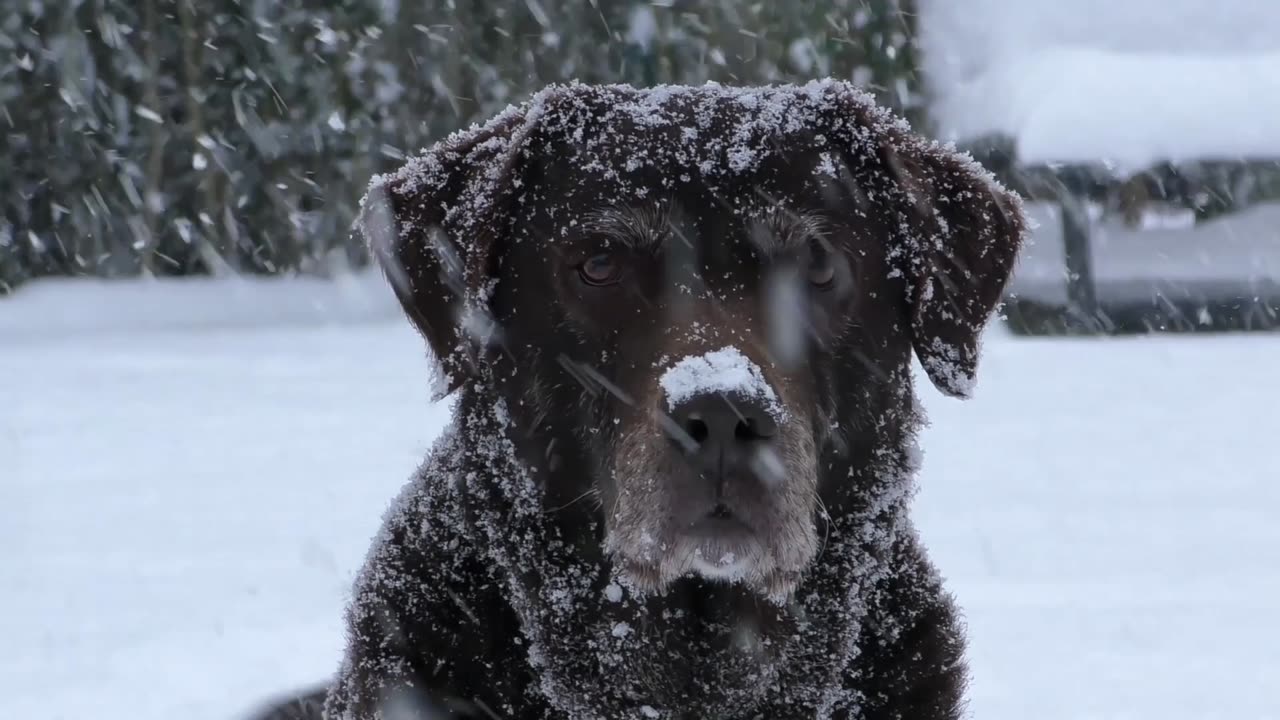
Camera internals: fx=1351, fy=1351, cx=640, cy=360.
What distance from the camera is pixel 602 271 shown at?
2.55 m

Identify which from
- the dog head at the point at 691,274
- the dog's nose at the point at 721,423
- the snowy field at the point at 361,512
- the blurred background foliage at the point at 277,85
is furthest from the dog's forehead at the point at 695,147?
the blurred background foliage at the point at 277,85

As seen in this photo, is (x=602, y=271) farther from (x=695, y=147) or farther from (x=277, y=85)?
(x=277, y=85)

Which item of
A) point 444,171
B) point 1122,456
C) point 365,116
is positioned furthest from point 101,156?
point 444,171

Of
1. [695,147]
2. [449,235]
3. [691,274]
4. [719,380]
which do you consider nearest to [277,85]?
[449,235]

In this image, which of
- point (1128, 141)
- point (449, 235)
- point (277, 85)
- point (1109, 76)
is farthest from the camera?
point (1109, 76)

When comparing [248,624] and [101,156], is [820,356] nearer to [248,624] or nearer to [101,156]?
[248,624]

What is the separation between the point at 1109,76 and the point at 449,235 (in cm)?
880

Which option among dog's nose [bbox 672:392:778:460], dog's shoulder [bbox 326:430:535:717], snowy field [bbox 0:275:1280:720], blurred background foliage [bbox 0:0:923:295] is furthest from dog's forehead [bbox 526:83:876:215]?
blurred background foliage [bbox 0:0:923:295]

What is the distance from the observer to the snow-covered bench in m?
9.29

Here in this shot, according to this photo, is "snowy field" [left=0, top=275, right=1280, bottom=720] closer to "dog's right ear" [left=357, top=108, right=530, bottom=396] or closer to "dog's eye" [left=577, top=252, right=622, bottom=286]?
"dog's right ear" [left=357, top=108, right=530, bottom=396]

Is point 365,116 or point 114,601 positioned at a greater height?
point 114,601

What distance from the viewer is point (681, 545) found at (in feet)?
7.80

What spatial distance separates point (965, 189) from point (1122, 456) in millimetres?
4305

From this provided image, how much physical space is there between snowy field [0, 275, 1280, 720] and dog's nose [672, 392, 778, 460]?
1.18 meters
